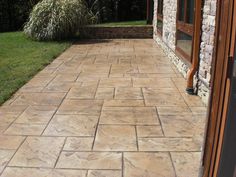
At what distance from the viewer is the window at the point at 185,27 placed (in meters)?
5.13

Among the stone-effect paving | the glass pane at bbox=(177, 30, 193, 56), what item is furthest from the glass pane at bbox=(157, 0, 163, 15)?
the stone-effect paving

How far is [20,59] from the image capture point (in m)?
7.17

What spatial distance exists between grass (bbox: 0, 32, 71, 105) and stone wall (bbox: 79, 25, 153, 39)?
139cm

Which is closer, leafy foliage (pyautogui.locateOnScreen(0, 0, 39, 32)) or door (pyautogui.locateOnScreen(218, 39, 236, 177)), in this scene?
door (pyautogui.locateOnScreen(218, 39, 236, 177))

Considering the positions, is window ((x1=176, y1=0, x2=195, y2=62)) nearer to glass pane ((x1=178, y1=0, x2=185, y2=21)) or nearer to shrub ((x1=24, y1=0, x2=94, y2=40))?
glass pane ((x1=178, y1=0, x2=185, y2=21))

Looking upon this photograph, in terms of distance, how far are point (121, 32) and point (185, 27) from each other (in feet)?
17.7

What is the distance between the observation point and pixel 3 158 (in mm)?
2922

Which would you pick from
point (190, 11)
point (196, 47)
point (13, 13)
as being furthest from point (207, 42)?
point (13, 13)

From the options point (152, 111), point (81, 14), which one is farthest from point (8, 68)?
point (81, 14)

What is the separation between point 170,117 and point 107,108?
31.2 inches

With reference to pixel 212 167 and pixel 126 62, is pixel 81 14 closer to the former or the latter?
pixel 126 62

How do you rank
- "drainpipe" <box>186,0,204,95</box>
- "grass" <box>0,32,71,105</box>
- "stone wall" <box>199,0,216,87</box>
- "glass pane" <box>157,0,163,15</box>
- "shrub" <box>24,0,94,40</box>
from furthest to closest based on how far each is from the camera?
"shrub" <box>24,0,94,40</box>
"glass pane" <box>157,0,163,15</box>
"grass" <box>0,32,71,105</box>
"drainpipe" <box>186,0,204,95</box>
"stone wall" <box>199,0,216,87</box>

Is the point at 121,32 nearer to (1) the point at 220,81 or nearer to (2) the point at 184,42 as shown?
(2) the point at 184,42

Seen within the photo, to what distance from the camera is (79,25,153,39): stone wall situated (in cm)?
1062
